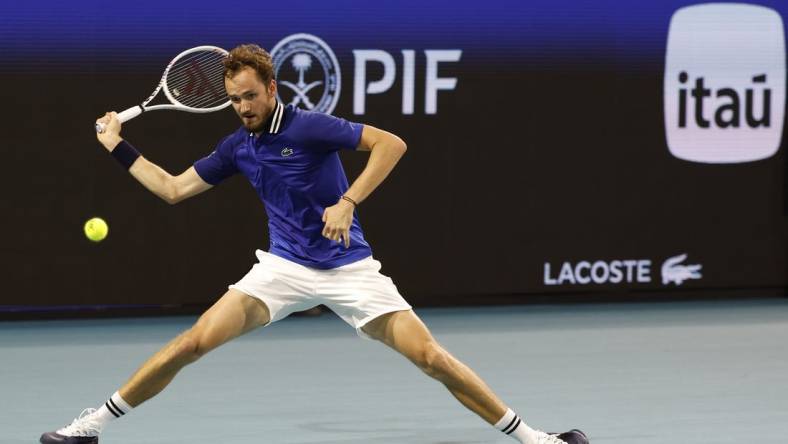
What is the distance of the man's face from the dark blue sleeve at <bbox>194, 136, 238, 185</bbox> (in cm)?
21

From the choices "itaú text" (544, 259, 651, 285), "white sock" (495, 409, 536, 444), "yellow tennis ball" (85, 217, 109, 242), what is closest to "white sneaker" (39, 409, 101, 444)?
"white sock" (495, 409, 536, 444)

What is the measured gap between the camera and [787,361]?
7559 millimetres

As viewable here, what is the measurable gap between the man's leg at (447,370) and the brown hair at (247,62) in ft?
3.06

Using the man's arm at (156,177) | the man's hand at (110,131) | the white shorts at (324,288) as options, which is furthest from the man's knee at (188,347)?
the man's hand at (110,131)

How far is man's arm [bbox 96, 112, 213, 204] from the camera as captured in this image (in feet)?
16.2

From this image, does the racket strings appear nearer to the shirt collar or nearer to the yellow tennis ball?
the shirt collar

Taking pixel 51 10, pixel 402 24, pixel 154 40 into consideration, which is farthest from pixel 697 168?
pixel 51 10

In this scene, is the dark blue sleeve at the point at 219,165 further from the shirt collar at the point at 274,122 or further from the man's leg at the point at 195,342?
the man's leg at the point at 195,342

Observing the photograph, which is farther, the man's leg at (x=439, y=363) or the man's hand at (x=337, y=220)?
the man's leg at (x=439, y=363)

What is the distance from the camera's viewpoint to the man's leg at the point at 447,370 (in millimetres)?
4871

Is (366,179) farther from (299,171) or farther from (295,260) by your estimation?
(295,260)

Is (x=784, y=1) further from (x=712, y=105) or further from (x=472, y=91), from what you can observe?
(x=472, y=91)

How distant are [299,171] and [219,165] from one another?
33 centimetres

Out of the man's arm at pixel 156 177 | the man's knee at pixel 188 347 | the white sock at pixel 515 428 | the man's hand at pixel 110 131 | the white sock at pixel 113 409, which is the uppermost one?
the man's hand at pixel 110 131
